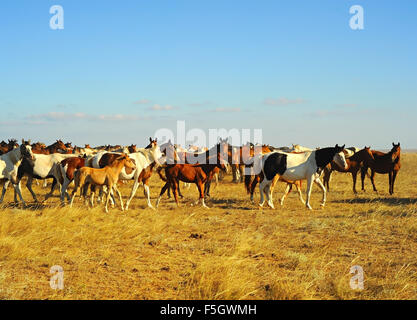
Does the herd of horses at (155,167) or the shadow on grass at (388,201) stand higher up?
the herd of horses at (155,167)

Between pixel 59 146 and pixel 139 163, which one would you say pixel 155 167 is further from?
pixel 59 146

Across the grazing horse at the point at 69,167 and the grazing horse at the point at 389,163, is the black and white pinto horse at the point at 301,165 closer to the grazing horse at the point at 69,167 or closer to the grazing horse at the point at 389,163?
the grazing horse at the point at 389,163

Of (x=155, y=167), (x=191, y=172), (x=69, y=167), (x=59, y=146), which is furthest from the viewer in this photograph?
(x=59, y=146)

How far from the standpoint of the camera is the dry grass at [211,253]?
18.8 ft

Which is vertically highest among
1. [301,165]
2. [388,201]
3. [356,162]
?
[301,165]

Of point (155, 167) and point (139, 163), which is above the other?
point (139, 163)

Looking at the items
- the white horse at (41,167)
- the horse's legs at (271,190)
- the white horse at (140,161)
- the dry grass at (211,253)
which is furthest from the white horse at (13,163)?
the horse's legs at (271,190)

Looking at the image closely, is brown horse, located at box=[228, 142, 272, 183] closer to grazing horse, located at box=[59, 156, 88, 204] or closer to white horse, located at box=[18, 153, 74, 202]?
grazing horse, located at box=[59, 156, 88, 204]

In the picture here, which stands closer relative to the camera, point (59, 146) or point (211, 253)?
point (211, 253)

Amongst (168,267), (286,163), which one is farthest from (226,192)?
(168,267)

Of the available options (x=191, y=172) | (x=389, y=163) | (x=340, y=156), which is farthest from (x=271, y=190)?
(x=389, y=163)

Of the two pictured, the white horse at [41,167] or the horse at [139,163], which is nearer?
the horse at [139,163]

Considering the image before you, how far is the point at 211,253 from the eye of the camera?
801cm
